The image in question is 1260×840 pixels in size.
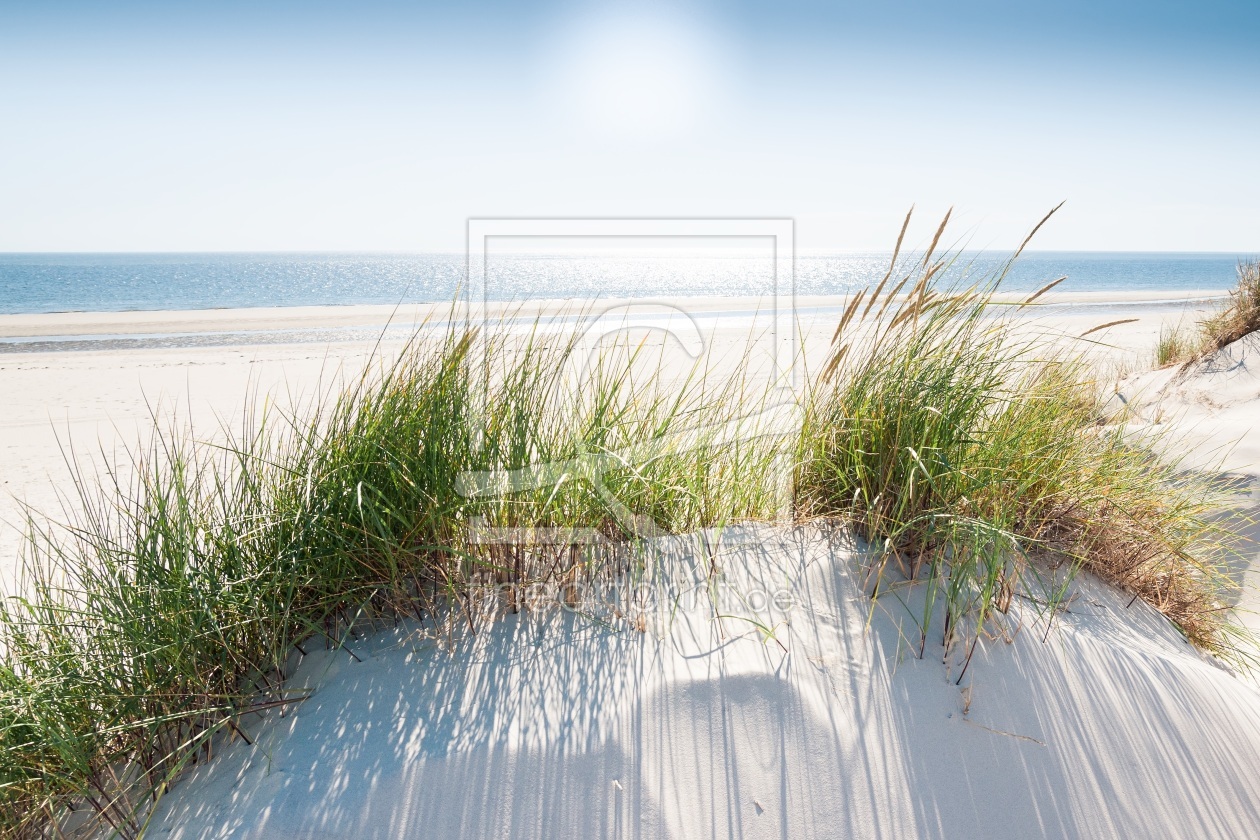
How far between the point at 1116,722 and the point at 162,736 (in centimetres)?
241

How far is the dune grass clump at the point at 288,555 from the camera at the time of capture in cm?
165

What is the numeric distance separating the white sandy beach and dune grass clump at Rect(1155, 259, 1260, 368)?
4824 mm

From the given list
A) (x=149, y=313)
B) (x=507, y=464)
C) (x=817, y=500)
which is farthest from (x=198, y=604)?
(x=149, y=313)

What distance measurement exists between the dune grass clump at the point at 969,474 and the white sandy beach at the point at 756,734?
0.20 metres

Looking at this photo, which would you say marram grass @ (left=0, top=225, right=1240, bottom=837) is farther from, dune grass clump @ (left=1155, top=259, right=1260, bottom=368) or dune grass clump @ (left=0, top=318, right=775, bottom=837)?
dune grass clump @ (left=1155, top=259, right=1260, bottom=368)

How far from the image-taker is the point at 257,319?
61.6 ft

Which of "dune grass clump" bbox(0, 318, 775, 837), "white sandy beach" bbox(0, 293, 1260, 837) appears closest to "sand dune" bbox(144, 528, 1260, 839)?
"white sandy beach" bbox(0, 293, 1260, 837)

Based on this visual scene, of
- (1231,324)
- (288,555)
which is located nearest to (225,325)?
(288,555)

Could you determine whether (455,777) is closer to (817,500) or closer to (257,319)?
(817,500)

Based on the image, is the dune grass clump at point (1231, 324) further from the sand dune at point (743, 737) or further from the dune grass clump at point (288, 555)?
the dune grass clump at point (288, 555)

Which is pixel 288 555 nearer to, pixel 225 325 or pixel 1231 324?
pixel 1231 324

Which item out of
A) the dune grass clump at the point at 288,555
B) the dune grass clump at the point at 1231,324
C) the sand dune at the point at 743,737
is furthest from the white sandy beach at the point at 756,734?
the dune grass clump at the point at 1231,324

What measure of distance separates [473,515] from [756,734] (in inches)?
38.4

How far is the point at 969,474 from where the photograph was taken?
7.24 feet
